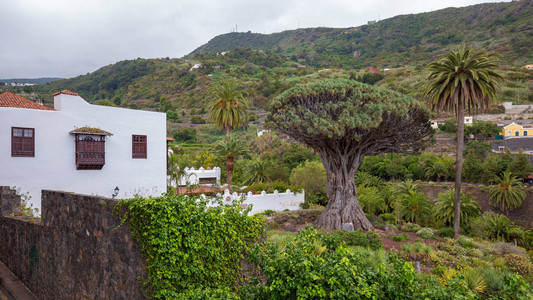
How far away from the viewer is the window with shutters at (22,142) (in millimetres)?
15149

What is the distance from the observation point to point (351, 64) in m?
128

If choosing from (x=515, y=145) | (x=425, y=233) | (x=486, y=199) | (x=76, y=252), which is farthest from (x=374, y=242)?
(x=515, y=145)

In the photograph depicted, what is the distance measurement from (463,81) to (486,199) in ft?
60.4

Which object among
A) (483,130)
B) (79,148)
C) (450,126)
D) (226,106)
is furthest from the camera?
(450,126)

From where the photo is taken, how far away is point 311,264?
16.4ft

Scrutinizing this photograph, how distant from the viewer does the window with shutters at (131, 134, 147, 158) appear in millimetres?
18875

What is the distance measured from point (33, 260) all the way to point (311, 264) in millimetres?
9781

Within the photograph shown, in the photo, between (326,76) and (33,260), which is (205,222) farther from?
(326,76)

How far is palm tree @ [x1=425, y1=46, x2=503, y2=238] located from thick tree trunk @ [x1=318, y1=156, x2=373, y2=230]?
673 centimetres

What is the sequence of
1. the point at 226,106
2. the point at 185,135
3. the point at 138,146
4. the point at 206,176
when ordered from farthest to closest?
the point at 185,135
the point at 206,176
the point at 226,106
the point at 138,146

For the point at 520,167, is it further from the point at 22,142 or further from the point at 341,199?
the point at 22,142

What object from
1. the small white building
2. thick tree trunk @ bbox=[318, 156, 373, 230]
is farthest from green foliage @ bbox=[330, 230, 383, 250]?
the small white building

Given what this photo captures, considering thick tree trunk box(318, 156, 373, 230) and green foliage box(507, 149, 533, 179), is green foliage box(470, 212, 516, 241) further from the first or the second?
green foliage box(507, 149, 533, 179)

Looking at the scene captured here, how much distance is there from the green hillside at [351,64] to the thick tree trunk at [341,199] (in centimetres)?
4684
